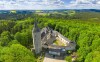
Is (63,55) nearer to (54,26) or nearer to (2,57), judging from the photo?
(2,57)

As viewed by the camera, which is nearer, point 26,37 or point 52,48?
point 52,48

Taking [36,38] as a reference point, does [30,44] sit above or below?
below

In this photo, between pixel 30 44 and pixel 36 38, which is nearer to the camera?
pixel 36 38

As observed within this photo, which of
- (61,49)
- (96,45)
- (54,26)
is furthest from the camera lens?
(54,26)

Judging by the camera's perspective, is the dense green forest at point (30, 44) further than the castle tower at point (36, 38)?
No

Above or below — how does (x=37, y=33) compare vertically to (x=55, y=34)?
above

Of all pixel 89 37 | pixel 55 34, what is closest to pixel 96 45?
pixel 89 37

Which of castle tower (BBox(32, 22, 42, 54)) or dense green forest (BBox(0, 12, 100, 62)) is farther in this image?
castle tower (BBox(32, 22, 42, 54))

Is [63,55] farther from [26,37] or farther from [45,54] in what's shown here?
[26,37]

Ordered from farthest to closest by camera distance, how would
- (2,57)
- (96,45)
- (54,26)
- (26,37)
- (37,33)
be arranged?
(54,26) < (26,37) < (37,33) < (96,45) < (2,57)

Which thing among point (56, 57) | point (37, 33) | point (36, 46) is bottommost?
point (56, 57)
